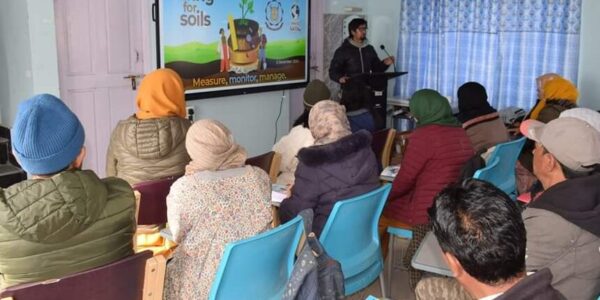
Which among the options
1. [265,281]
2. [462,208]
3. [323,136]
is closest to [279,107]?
[323,136]

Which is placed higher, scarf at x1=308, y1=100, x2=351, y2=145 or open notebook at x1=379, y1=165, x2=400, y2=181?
scarf at x1=308, y1=100, x2=351, y2=145

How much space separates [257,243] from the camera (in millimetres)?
1909

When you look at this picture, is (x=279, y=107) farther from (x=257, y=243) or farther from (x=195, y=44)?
(x=257, y=243)

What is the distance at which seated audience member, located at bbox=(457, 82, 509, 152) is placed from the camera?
4020 mm

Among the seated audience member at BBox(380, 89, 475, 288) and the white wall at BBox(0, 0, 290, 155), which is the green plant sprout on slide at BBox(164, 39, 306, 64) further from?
A: the seated audience member at BBox(380, 89, 475, 288)

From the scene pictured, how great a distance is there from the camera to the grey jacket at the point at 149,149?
116 inches

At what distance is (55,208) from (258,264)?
26.8 inches

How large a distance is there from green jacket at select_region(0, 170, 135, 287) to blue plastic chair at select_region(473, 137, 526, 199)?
207 cm

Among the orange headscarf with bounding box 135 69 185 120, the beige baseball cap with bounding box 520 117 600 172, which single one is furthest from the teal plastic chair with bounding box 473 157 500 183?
the orange headscarf with bounding box 135 69 185 120

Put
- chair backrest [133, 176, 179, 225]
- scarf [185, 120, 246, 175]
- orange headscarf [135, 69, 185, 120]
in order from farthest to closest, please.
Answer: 1. orange headscarf [135, 69, 185, 120]
2. chair backrest [133, 176, 179, 225]
3. scarf [185, 120, 246, 175]

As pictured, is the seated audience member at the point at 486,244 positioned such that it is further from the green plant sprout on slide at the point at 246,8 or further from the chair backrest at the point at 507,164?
the green plant sprout on slide at the point at 246,8

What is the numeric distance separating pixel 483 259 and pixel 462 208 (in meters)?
0.12

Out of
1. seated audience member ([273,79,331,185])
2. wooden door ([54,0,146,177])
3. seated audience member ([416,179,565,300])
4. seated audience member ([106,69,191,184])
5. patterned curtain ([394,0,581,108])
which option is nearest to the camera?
seated audience member ([416,179,565,300])

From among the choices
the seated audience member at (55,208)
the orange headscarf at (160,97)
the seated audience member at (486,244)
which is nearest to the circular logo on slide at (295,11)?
the orange headscarf at (160,97)
